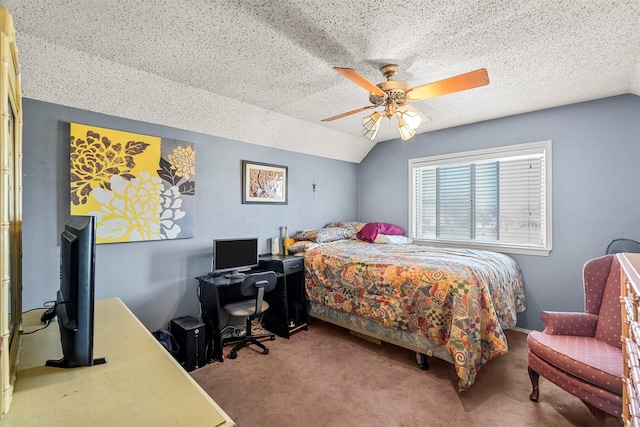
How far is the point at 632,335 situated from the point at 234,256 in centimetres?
286

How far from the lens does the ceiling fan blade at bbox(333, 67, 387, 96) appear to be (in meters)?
1.75

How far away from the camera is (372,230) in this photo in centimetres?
414

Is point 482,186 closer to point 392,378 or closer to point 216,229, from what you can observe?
point 392,378

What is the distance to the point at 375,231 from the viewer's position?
4.11 meters

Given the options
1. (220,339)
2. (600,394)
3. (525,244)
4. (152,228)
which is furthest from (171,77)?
(525,244)

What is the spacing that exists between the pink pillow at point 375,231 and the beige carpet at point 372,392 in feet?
5.06

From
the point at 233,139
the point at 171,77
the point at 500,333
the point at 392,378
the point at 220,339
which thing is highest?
the point at 171,77

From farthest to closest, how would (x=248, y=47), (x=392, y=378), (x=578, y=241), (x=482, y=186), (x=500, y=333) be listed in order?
(x=482, y=186)
(x=578, y=241)
(x=392, y=378)
(x=500, y=333)
(x=248, y=47)

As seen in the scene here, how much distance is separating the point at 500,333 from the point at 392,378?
90 centimetres

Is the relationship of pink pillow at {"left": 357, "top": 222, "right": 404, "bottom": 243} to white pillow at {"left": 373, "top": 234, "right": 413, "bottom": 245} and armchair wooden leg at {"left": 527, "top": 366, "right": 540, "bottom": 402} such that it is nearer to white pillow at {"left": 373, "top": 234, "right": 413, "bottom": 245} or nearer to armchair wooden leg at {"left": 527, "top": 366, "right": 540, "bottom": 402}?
white pillow at {"left": 373, "top": 234, "right": 413, "bottom": 245}

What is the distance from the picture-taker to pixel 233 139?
3363 mm

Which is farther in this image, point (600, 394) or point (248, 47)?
point (248, 47)

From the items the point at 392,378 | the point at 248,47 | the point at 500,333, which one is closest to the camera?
the point at 248,47

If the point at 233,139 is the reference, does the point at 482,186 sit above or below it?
below
